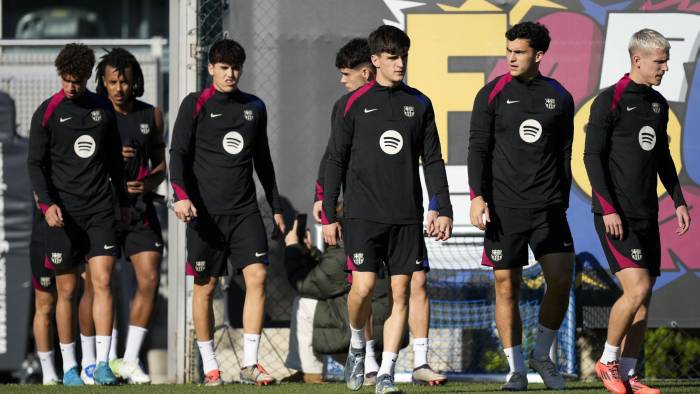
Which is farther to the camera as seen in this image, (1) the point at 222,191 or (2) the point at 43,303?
(2) the point at 43,303

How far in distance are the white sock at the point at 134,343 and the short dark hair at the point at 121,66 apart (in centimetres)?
171

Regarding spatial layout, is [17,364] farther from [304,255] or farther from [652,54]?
[652,54]

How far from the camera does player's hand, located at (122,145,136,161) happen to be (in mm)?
9141

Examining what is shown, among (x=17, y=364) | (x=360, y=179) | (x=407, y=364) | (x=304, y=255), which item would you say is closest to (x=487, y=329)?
(x=407, y=364)

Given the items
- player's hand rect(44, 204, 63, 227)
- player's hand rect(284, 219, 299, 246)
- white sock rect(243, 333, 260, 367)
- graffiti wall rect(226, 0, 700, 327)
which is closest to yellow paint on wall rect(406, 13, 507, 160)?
graffiti wall rect(226, 0, 700, 327)

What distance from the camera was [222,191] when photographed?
27.8 feet

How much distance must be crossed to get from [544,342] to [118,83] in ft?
11.8

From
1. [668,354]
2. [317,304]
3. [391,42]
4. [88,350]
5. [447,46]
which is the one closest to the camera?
[391,42]

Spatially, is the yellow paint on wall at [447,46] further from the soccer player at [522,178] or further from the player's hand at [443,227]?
the player's hand at [443,227]

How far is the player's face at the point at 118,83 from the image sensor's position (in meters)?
9.08

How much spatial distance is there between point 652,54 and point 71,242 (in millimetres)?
4015

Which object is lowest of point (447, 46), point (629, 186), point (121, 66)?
point (629, 186)

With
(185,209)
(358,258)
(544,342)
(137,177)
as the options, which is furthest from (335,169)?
(137,177)

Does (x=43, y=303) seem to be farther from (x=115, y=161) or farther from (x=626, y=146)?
(x=626, y=146)
